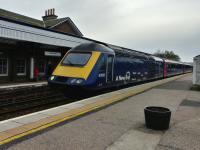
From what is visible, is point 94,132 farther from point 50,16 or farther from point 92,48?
point 50,16

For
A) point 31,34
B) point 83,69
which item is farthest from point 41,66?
point 83,69

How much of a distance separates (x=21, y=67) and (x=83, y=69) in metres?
12.7

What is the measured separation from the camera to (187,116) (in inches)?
307

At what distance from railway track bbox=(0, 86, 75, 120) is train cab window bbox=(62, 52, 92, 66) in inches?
78.8

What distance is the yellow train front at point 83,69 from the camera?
36.7 ft

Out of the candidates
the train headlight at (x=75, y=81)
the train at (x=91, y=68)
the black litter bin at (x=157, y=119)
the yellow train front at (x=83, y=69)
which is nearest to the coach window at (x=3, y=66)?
the train at (x=91, y=68)

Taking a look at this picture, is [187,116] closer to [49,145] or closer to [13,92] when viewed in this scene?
[49,145]

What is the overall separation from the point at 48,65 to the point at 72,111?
1812 cm

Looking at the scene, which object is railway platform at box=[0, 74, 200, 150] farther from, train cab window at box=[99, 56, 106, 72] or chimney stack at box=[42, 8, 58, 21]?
chimney stack at box=[42, 8, 58, 21]

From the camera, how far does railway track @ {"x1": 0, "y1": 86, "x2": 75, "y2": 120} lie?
10359mm

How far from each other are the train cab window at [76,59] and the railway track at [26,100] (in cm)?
200

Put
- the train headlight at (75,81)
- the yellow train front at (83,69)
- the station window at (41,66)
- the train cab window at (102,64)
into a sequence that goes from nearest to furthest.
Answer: the train headlight at (75,81), the yellow train front at (83,69), the train cab window at (102,64), the station window at (41,66)

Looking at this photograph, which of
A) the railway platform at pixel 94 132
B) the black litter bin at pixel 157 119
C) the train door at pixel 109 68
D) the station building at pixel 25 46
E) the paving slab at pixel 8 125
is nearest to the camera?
the railway platform at pixel 94 132

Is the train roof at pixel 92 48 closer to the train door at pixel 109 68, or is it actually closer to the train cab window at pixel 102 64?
the train cab window at pixel 102 64
